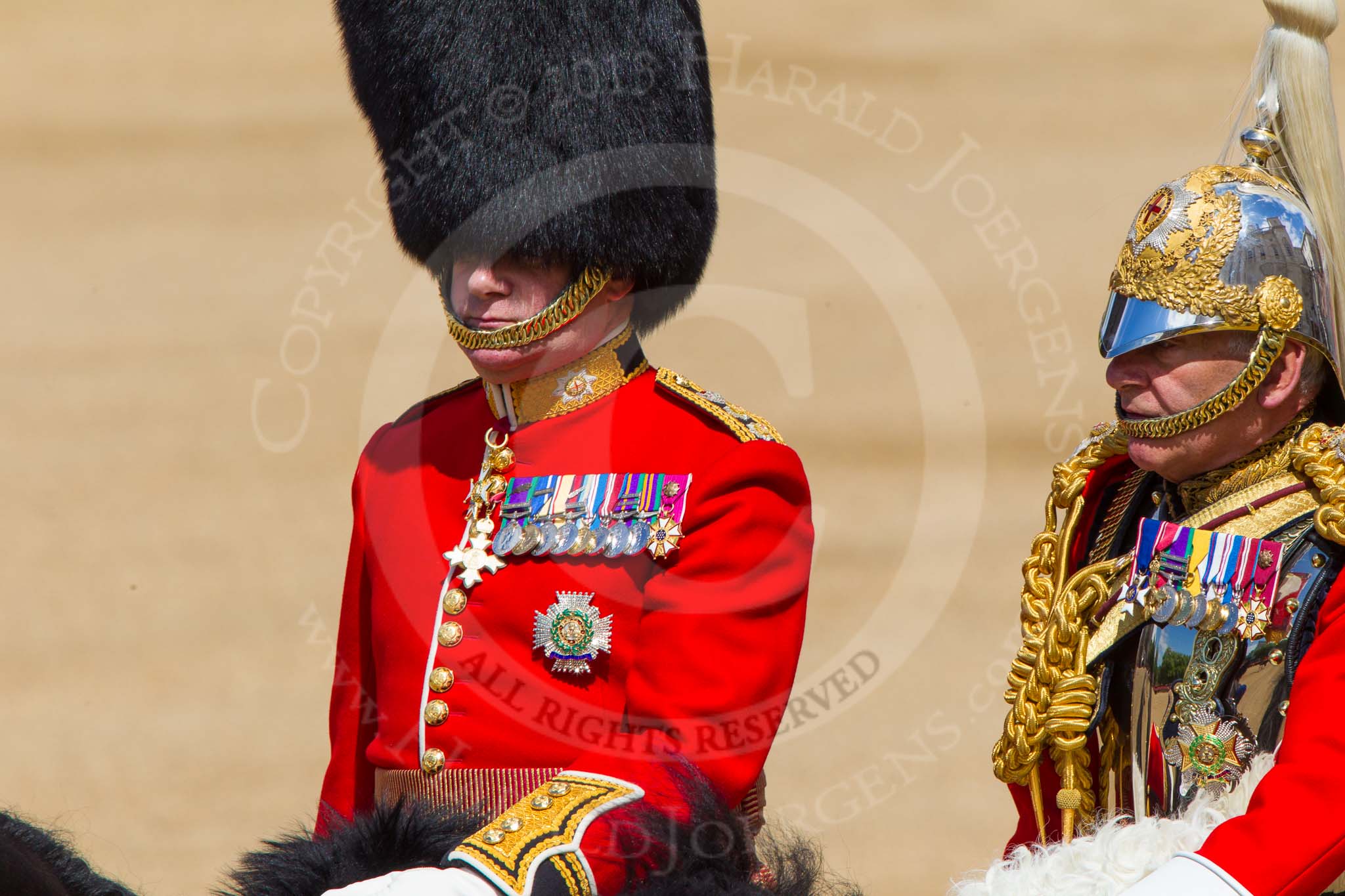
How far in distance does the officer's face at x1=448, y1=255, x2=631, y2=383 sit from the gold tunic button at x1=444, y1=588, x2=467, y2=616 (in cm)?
33

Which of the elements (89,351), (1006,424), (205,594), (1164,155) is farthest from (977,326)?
(89,351)

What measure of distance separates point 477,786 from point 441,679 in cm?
17

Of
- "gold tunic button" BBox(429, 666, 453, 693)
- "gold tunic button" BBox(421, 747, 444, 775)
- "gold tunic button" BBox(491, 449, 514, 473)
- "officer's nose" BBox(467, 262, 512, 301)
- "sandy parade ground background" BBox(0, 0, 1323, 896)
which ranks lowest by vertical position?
"gold tunic button" BBox(421, 747, 444, 775)

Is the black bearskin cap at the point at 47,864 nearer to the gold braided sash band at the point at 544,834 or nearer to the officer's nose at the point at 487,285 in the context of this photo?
the gold braided sash band at the point at 544,834

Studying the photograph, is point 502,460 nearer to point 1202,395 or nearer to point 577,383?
point 577,383

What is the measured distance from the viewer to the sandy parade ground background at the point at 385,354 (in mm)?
5504

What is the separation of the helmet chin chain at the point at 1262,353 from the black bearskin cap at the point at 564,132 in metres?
0.88

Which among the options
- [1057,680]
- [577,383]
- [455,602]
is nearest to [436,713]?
[455,602]

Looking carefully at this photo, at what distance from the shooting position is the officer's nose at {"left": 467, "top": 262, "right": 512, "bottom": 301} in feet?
8.63

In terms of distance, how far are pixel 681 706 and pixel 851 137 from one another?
4.57 meters

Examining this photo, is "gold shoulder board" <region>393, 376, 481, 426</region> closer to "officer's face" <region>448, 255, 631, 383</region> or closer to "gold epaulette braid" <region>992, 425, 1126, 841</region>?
"officer's face" <region>448, 255, 631, 383</region>

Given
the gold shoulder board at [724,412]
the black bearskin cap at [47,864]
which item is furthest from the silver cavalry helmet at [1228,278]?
the black bearskin cap at [47,864]

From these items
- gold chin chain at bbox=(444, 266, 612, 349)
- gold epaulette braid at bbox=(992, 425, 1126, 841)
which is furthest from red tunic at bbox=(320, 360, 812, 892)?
gold epaulette braid at bbox=(992, 425, 1126, 841)

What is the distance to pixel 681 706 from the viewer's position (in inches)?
95.6
